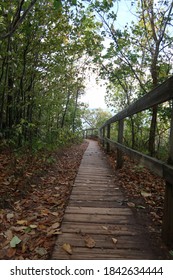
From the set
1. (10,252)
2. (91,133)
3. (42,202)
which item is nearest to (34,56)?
(42,202)

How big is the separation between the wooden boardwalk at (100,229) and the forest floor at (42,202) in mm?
107

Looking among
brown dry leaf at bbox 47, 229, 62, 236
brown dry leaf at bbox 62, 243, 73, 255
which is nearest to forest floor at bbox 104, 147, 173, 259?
brown dry leaf at bbox 62, 243, 73, 255

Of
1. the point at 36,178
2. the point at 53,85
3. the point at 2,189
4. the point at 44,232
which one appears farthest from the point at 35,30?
the point at 44,232

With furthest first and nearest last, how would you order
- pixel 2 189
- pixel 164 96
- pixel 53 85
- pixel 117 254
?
pixel 53 85 → pixel 2 189 → pixel 164 96 → pixel 117 254

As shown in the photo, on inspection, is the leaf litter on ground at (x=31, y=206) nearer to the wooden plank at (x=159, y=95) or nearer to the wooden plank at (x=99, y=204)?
the wooden plank at (x=99, y=204)

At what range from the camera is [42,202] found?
3371mm

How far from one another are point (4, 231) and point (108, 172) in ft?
10.5

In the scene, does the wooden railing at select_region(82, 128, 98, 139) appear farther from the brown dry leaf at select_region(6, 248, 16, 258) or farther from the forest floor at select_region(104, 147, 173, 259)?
the brown dry leaf at select_region(6, 248, 16, 258)

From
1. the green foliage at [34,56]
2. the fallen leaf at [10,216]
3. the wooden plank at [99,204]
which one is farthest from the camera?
the green foliage at [34,56]

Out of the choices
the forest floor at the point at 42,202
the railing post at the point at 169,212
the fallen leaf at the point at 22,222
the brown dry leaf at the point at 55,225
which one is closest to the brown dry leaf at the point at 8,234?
the forest floor at the point at 42,202

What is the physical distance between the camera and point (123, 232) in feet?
7.83

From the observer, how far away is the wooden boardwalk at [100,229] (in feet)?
6.59

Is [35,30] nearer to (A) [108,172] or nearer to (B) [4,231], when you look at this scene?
(A) [108,172]
